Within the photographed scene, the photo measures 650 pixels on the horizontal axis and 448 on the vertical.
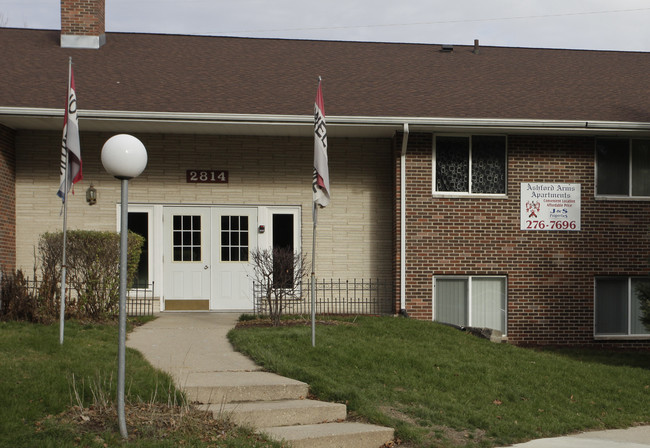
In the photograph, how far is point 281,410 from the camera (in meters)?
7.37

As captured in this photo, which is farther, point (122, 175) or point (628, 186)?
point (628, 186)

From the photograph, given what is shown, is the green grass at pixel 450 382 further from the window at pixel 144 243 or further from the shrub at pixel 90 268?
the window at pixel 144 243

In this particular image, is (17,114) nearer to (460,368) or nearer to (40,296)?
(40,296)

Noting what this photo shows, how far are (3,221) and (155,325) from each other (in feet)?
12.1

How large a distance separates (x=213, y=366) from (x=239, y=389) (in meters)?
1.31

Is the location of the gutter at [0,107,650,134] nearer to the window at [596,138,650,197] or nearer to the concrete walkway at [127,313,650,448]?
the window at [596,138,650,197]

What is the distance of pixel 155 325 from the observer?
12.6m

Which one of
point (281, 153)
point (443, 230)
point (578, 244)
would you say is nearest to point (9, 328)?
point (281, 153)

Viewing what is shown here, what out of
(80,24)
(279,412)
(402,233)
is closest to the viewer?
(279,412)

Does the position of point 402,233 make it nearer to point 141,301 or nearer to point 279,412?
point 141,301

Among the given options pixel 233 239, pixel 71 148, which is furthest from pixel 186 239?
pixel 71 148

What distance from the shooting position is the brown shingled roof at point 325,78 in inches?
554

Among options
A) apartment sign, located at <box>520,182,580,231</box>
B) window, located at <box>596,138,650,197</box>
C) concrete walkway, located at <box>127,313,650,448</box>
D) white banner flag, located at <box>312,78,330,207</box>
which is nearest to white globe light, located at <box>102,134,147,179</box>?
concrete walkway, located at <box>127,313,650,448</box>

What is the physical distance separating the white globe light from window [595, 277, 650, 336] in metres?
10.7
